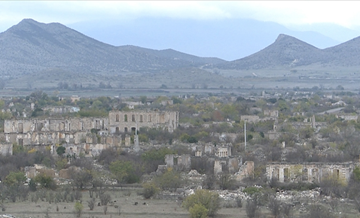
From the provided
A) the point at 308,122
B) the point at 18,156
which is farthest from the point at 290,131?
the point at 18,156

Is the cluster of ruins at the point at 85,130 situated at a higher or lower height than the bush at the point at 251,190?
higher

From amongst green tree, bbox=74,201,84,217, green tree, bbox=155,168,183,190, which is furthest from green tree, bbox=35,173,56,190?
green tree, bbox=74,201,84,217

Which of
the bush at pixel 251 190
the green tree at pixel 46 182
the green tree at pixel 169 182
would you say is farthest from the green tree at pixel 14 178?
the bush at pixel 251 190

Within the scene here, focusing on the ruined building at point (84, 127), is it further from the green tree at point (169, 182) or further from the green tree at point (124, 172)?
the green tree at point (169, 182)

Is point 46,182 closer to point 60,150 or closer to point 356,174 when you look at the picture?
point 60,150

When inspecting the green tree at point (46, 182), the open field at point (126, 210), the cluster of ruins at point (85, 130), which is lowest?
the open field at point (126, 210)

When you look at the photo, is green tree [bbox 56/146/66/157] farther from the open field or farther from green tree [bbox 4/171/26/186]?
the open field

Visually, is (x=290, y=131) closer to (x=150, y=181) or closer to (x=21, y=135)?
(x=21, y=135)

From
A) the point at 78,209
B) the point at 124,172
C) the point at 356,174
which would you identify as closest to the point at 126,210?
the point at 78,209
